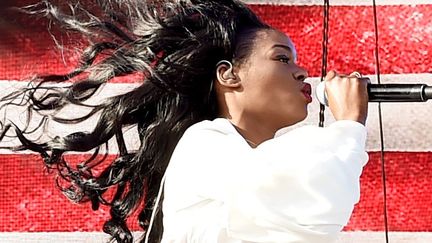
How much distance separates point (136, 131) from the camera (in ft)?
6.31

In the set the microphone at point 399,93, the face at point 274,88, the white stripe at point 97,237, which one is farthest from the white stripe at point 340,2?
the microphone at point 399,93

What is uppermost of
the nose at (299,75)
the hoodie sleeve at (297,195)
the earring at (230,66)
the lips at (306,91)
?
the earring at (230,66)

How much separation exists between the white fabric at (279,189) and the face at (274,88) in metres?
0.14

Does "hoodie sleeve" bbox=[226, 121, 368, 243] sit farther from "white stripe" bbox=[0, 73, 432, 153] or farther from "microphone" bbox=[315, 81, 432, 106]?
"white stripe" bbox=[0, 73, 432, 153]

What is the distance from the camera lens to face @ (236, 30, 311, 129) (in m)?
1.57

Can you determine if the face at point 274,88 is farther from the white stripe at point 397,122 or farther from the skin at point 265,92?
the white stripe at point 397,122

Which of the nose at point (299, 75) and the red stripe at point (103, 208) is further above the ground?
the nose at point (299, 75)

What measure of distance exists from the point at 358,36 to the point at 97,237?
53cm

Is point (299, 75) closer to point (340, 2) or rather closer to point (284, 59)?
point (284, 59)

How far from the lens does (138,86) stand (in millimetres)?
1836

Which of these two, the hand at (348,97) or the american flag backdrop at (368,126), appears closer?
the hand at (348,97)

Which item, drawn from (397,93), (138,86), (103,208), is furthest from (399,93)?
(103,208)

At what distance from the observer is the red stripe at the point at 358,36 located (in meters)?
2.07

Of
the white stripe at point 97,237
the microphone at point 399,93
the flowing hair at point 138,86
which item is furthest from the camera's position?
the white stripe at point 97,237
